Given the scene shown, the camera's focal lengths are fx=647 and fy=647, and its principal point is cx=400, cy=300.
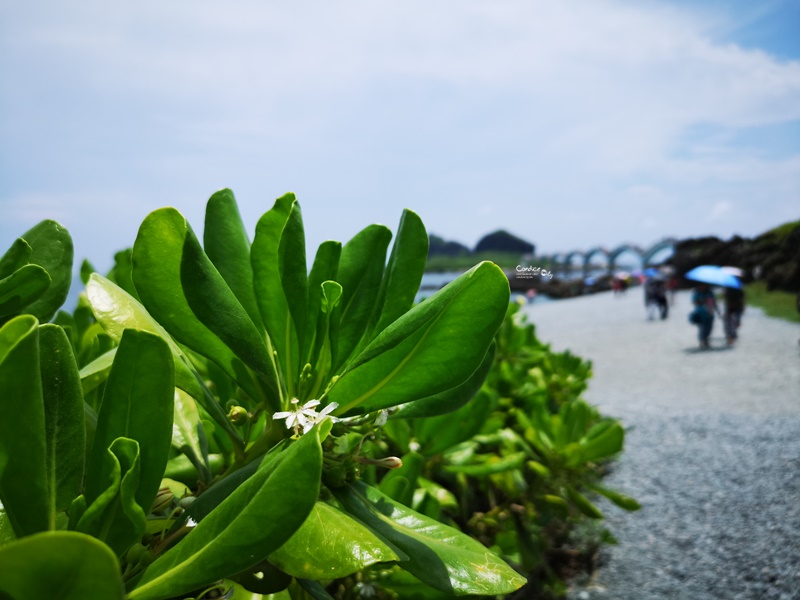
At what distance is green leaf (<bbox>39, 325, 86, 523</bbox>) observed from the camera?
58 cm

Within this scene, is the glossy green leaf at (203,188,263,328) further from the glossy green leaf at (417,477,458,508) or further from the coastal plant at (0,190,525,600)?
the glossy green leaf at (417,477,458,508)

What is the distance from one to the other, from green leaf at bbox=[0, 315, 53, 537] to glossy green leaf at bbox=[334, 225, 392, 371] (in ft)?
1.48

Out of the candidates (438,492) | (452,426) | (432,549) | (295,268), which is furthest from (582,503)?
(295,268)

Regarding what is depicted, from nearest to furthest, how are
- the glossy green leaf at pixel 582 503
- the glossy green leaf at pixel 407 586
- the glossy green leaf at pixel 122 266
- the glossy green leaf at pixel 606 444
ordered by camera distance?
the glossy green leaf at pixel 407 586
the glossy green leaf at pixel 122 266
the glossy green leaf at pixel 606 444
the glossy green leaf at pixel 582 503

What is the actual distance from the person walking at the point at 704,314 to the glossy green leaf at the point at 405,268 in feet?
47.0

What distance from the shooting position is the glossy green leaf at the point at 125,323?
0.80 metres

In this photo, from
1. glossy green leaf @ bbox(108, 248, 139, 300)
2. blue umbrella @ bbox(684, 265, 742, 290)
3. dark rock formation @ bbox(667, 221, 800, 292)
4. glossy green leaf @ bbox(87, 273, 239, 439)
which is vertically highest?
dark rock formation @ bbox(667, 221, 800, 292)

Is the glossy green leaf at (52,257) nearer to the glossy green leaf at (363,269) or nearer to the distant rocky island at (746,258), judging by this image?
the glossy green leaf at (363,269)

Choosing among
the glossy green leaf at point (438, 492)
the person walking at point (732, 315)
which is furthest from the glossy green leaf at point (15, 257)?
the person walking at point (732, 315)

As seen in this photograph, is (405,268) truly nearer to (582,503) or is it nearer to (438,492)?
(438,492)

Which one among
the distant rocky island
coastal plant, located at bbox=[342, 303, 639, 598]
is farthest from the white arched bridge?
coastal plant, located at bbox=[342, 303, 639, 598]

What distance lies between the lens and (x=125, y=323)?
0.81 m

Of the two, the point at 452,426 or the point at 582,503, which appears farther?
the point at 582,503

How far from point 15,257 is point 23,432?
398mm
